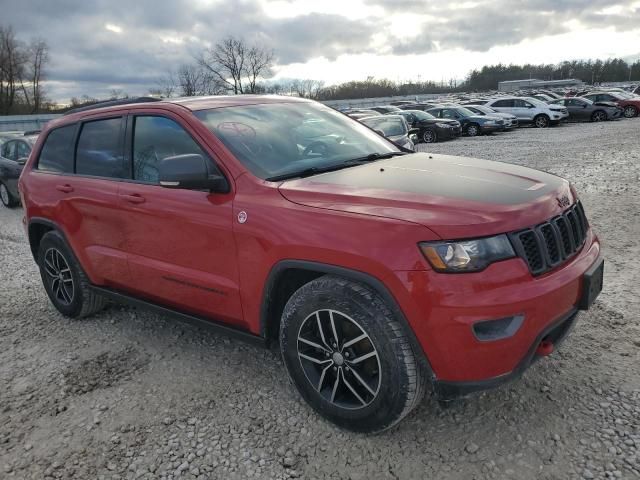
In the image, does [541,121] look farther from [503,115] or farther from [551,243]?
[551,243]

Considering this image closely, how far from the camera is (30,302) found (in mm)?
5121

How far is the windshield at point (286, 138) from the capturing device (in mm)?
3131

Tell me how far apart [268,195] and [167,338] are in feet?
6.23

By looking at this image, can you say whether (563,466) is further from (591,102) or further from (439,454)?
(591,102)

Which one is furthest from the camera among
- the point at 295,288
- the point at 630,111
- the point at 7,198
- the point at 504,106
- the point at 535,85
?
the point at 535,85

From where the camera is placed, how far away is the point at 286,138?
340 cm

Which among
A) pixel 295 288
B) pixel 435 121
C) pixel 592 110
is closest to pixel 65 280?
pixel 295 288

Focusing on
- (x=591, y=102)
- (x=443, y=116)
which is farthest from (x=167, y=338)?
(x=591, y=102)

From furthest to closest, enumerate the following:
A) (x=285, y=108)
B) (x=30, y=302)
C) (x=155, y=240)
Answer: (x=30, y=302)
(x=285, y=108)
(x=155, y=240)

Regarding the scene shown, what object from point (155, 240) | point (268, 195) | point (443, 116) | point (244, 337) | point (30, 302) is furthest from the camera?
point (443, 116)

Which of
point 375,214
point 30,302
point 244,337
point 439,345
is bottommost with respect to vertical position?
point 30,302

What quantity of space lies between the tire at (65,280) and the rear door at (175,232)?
2.74 feet

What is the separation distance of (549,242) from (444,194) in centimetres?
56

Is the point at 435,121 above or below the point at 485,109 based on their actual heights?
below
